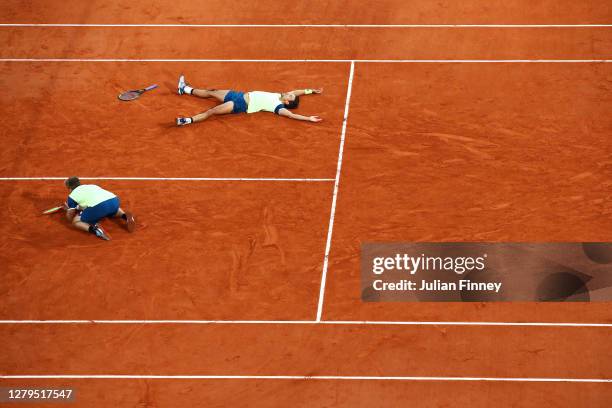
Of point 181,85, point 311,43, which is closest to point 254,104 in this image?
point 181,85

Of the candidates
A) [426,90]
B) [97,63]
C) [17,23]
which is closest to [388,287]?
[426,90]

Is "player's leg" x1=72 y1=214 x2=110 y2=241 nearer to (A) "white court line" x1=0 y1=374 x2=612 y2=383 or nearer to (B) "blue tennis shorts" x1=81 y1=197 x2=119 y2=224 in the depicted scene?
(B) "blue tennis shorts" x1=81 y1=197 x2=119 y2=224

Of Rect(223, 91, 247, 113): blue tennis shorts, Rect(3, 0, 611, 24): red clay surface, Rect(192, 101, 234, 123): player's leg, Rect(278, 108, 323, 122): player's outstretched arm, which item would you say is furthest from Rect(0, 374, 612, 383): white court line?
Rect(3, 0, 611, 24): red clay surface

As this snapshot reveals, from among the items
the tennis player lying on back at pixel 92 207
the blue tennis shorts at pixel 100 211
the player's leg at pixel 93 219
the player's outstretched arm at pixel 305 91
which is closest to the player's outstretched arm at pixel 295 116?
the player's outstretched arm at pixel 305 91

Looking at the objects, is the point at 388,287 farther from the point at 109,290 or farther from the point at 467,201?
the point at 109,290

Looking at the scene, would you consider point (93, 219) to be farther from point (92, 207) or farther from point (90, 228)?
point (92, 207)
